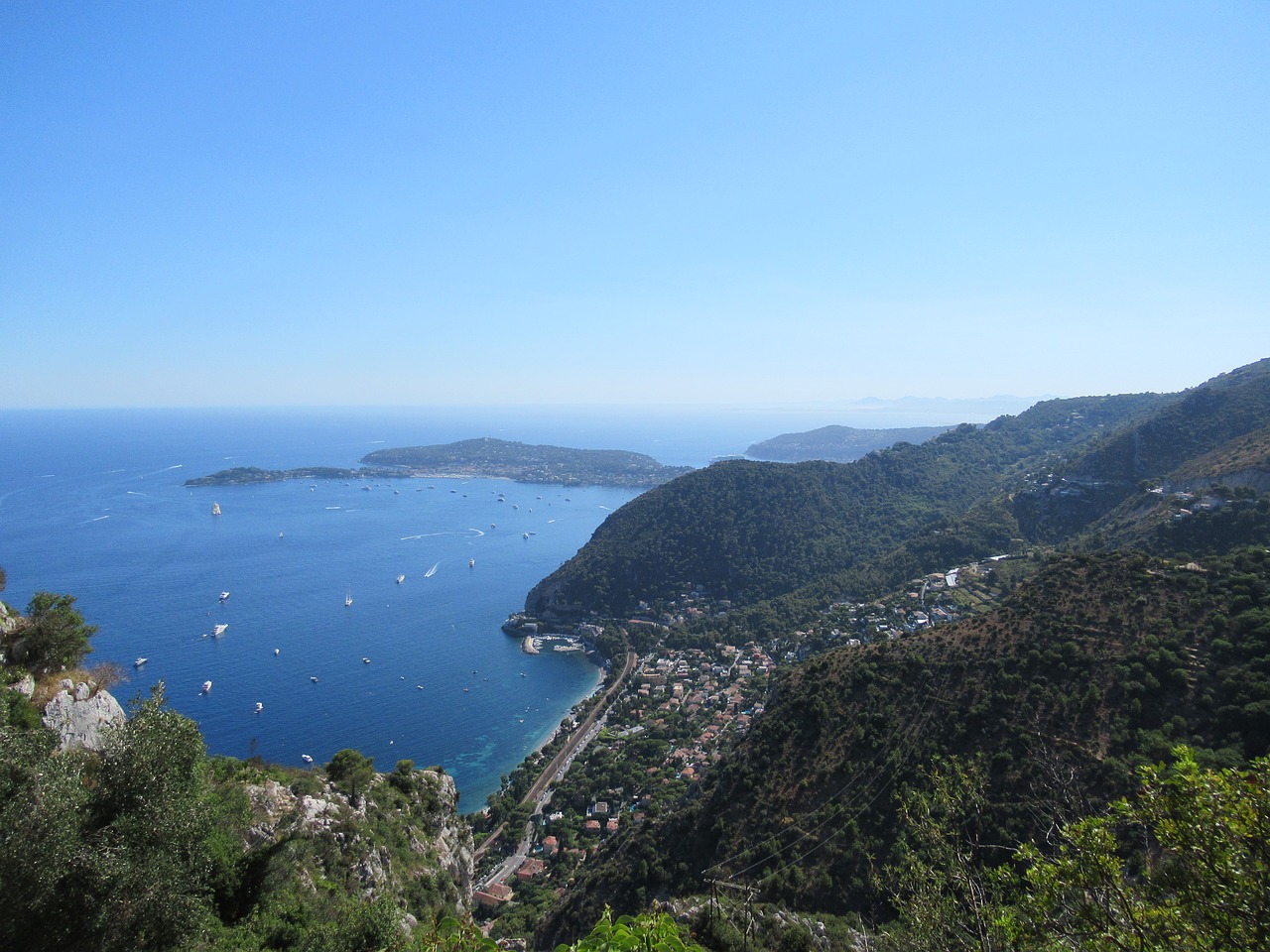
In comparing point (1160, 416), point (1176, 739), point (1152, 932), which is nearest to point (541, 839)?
point (1176, 739)

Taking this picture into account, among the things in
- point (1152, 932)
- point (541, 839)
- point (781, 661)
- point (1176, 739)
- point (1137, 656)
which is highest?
point (1152, 932)

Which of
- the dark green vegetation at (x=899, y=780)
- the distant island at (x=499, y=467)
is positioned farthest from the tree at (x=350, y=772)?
the distant island at (x=499, y=467)

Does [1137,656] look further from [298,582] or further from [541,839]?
[298,582]

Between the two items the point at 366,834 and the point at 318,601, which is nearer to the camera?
the point at 366,834

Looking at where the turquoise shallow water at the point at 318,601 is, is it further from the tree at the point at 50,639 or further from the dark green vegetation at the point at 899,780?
the tree at the point at 50,639

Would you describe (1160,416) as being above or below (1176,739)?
above

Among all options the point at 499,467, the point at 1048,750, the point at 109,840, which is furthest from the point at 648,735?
the point at 499,467

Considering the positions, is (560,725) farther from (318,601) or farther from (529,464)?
(529,464)

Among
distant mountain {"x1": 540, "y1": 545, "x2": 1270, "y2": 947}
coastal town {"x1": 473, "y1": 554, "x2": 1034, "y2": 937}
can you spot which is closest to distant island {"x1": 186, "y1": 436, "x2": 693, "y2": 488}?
coastal town {"x1": 473, "y1": 554, "x2": 1034, "y2": 937}
